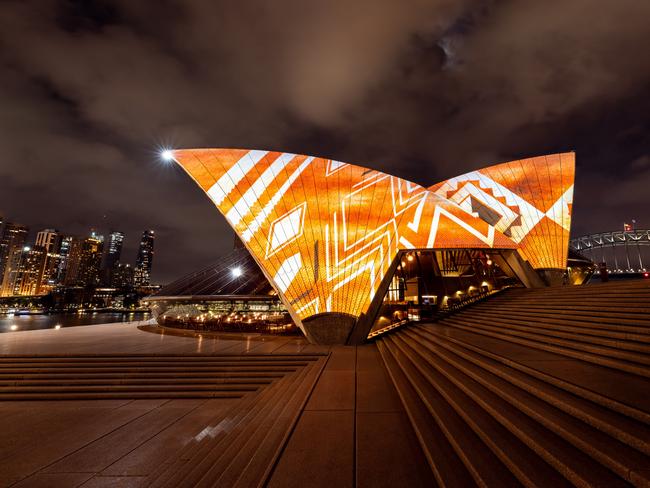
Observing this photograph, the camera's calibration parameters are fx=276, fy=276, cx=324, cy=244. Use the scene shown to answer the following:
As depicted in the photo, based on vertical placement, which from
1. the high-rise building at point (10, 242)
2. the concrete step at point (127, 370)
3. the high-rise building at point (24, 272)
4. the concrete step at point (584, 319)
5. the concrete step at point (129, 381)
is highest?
the high-rise building at point (10, 242)

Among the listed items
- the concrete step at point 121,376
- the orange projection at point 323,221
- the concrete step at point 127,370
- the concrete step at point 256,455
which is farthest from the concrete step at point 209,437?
the orange projection at point 323,221

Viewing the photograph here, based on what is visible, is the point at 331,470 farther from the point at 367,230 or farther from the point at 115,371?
the point at 367,230

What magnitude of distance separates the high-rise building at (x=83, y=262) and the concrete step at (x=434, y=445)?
650 feet

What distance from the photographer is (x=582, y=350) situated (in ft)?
19.9

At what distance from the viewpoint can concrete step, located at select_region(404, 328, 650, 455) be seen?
9.62 ft

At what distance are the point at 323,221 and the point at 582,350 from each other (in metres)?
10.5

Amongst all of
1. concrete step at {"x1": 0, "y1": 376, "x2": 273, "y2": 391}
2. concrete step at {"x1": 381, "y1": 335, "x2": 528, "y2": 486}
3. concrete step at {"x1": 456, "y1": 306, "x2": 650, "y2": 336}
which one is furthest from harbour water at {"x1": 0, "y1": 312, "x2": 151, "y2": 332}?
concrete step at {"x1": 456, "y1": 306, "x2": 650, "y2": 336}

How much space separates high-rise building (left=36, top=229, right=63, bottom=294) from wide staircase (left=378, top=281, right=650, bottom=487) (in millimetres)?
180744

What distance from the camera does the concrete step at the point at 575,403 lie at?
293cm

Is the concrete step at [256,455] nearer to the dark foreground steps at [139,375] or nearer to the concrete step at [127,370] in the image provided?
the dark foreground steps at [139,375]

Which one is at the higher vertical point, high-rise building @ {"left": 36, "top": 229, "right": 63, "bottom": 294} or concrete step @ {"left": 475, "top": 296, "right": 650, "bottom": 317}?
high-rise building @ {"left": 36, "top": 229, "right": 63, "bottom": 294}

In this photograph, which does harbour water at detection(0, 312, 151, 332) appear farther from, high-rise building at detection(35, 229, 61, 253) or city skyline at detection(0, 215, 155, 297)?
high-rise building at detection(35, 229, 61, 253)

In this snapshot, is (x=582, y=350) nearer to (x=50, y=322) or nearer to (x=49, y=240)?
(x=50, y=322)

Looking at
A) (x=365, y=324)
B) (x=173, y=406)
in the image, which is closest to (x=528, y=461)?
(x=173, y=406)
